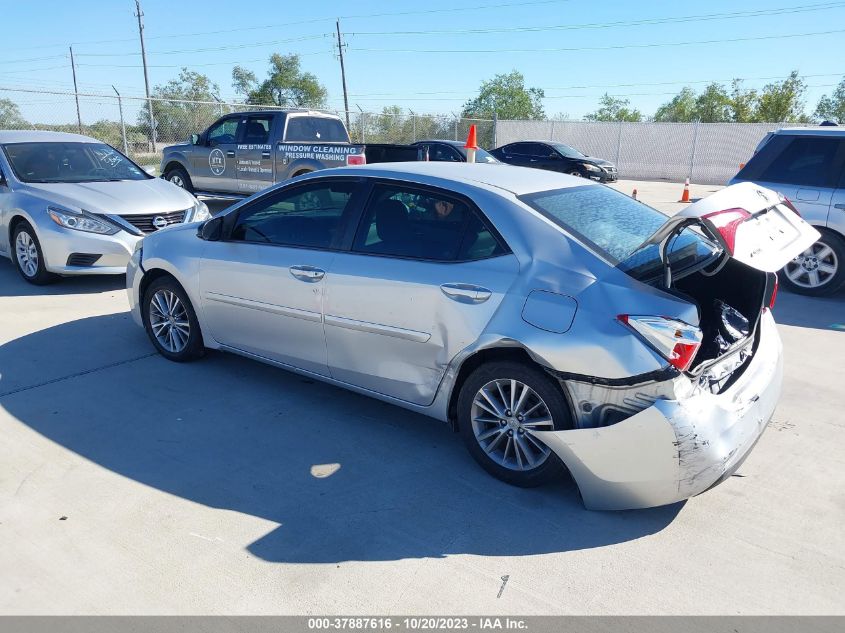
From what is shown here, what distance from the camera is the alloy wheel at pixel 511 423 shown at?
11.2 feet

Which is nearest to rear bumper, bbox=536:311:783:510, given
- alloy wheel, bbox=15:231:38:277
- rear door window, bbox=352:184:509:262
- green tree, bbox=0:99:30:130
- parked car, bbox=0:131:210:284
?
rear door window, bbox=352:184:509:262

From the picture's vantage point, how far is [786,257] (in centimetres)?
316

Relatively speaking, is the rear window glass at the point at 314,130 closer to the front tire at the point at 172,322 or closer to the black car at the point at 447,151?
the black car at the point at 447,151

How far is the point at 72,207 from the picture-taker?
738 centimetres

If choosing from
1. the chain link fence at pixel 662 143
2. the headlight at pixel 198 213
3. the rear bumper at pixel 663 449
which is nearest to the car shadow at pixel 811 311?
the rear bumper at pixel 663 449

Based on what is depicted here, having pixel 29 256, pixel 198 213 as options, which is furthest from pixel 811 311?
pixel 29 256

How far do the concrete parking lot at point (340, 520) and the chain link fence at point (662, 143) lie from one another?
91.0 feet

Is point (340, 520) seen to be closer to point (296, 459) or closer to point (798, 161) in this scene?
point (296, 459)

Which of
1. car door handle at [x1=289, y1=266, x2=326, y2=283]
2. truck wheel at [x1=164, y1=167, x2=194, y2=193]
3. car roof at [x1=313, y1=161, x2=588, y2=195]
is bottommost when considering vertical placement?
truck wheel at [x1=164, y1=167, x2=194, y2=193]

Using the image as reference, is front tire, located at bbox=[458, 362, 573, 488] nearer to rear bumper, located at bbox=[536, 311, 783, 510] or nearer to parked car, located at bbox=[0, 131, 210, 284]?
→ rear bumper, located at bbox=[536, 311, 783, 510]

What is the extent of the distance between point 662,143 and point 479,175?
98.7 ft

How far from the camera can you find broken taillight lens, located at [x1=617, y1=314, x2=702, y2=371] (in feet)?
9.84

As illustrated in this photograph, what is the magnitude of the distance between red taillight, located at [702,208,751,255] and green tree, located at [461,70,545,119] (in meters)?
60.0

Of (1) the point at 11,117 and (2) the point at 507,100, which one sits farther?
(2) the point at 507,100
